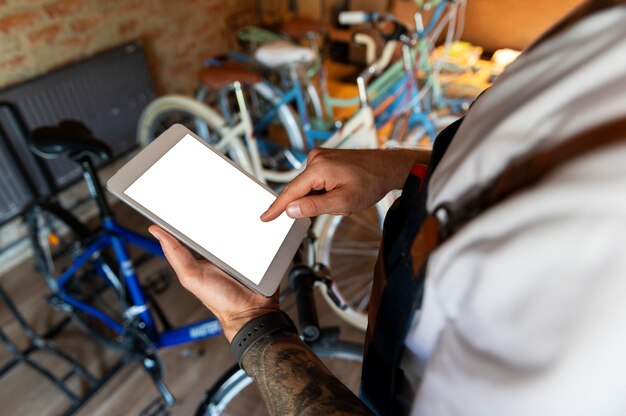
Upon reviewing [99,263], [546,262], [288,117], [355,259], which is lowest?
[355,259]

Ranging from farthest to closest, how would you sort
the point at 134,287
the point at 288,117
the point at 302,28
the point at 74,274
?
the point at 302,28 → the point at 288,117 → the point at 74,274 → the point at 134,287

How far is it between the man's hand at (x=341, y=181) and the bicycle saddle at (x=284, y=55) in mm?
1443

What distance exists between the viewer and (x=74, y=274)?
5.20 feet

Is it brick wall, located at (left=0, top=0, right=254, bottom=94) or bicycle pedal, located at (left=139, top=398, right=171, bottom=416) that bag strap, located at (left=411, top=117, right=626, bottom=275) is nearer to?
bicycle pedal, located at (left=139, top=398, right=171, bottom=416)

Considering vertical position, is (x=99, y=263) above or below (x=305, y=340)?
below

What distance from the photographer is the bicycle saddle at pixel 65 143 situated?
114 centimetres

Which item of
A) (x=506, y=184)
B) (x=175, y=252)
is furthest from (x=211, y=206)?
(x=506, y=184)

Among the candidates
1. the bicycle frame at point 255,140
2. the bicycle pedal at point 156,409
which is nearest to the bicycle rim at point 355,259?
the bicycle frame at point 255,140

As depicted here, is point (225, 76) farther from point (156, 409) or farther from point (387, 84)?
point (156, 409)

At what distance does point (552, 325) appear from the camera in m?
0.24

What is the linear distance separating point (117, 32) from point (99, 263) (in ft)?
4.59

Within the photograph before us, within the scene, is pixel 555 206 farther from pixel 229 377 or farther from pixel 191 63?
pixel 191 63

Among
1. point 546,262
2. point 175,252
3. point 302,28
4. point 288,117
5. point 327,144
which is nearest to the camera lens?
point 546,262

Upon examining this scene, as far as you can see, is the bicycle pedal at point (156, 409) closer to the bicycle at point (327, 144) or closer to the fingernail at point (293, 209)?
the bicycle at point (327, 144)
